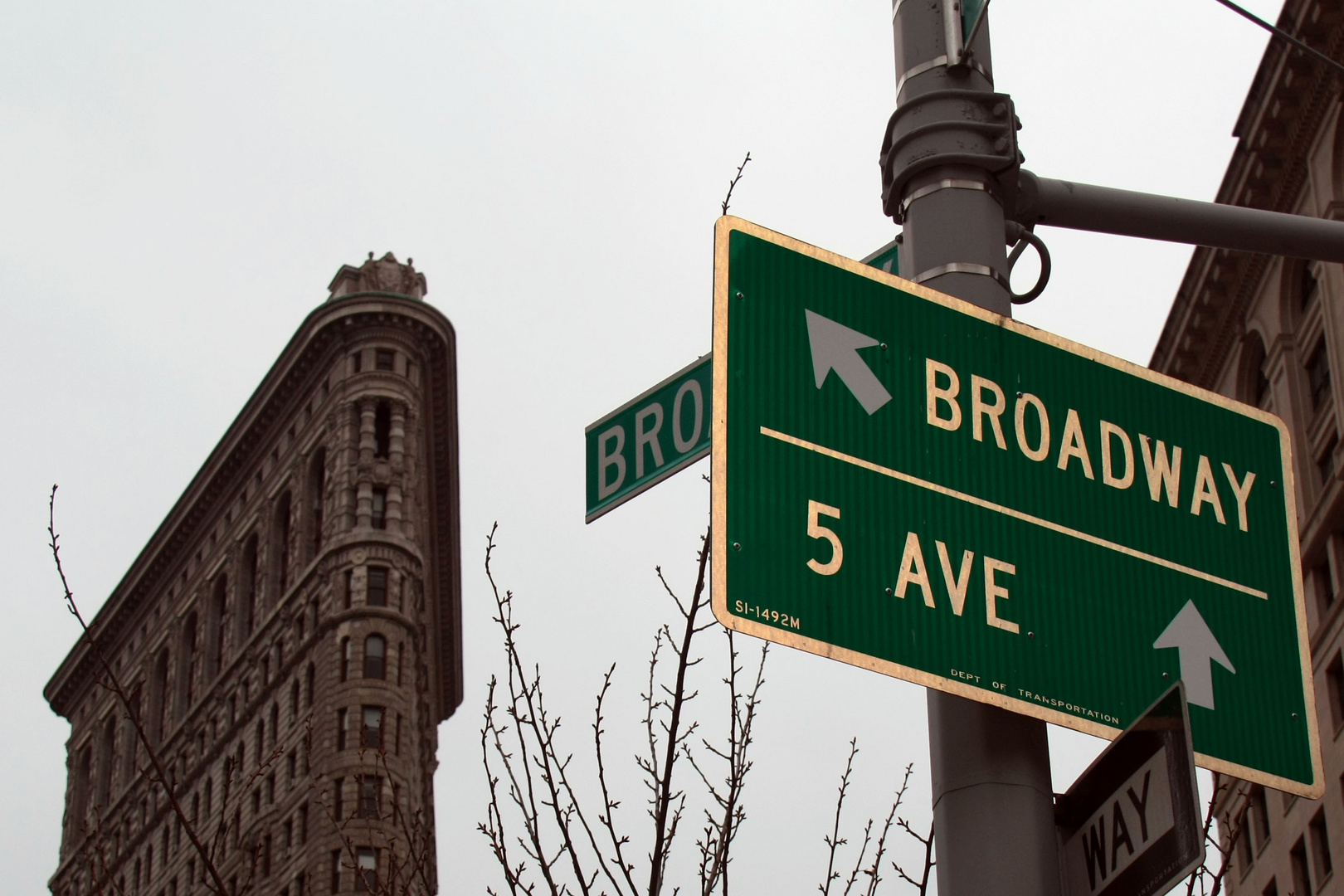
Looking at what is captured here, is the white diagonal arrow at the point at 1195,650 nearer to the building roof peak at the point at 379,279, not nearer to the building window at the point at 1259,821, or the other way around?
the building window at the point at 1259,821

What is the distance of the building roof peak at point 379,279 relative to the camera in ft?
306

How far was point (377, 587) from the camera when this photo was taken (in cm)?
8456

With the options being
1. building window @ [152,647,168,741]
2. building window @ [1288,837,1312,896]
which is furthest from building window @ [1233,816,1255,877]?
building window @ [152,647,168,741]

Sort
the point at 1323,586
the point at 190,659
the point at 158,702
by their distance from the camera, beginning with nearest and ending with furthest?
1. the point at 1323,586
2. the point at 190,659
3. the point at 158,702

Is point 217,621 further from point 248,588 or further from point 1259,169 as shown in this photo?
point 1259,169

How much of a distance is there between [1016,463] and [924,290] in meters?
0.44

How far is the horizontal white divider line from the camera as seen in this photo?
13.1 ft

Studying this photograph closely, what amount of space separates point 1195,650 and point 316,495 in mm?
88508

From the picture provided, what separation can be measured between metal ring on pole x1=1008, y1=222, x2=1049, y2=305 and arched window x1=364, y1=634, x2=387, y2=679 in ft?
255

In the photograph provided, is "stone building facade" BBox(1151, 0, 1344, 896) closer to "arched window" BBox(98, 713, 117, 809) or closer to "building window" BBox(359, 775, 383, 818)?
"building window" BBox(359, 775, 383, 818)

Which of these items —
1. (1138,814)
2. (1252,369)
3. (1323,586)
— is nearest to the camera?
(1138,814)

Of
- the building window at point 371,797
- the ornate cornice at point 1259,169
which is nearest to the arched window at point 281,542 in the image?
the building window at point 371,797

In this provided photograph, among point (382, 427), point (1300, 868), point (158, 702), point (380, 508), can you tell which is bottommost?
point (1300, 868)

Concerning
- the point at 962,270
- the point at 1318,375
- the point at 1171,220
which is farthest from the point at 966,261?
the point at 1318,375
